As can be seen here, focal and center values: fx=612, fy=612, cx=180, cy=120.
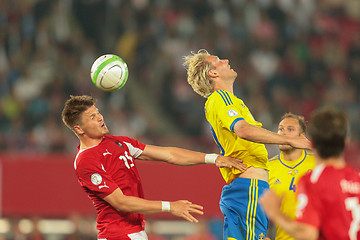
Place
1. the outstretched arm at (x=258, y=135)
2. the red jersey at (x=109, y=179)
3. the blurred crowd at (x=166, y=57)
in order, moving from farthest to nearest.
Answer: the blurred crowd at (x=166, y=57) < the red jersey at (x=109, y=179) < the outstretched arm at (x=258, y=135)

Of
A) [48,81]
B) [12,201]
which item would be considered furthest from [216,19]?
[12,201]

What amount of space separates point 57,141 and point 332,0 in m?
8.27

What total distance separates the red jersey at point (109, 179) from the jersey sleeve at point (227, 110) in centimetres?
98

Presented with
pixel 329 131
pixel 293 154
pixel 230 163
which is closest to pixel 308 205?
pixel 329 131

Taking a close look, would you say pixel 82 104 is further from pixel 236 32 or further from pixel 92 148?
pixel 236 32

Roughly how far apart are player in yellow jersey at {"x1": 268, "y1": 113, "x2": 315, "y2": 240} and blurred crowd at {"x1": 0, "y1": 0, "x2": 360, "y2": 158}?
5.15 metres

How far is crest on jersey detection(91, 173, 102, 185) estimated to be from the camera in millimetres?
5477

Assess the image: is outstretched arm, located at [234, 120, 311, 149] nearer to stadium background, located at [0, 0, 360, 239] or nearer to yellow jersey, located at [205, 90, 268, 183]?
yellow jersey, located at [205, 90, 268, 183]

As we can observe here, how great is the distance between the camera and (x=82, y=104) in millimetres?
5852

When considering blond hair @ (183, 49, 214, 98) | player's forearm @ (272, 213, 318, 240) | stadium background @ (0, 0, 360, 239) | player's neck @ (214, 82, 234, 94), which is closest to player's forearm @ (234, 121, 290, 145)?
player's neck @ (214, 82, 234, 94)

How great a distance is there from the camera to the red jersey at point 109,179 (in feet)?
18.1

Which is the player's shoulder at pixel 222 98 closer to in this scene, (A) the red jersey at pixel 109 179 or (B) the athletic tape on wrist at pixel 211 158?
(B) the athletic tape on wrist at pixel 211 158

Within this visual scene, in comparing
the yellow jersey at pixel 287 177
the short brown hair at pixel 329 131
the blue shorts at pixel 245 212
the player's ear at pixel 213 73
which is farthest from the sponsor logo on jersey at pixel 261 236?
the short brown hair at pixel 329 131

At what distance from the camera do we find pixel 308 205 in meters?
3.62
